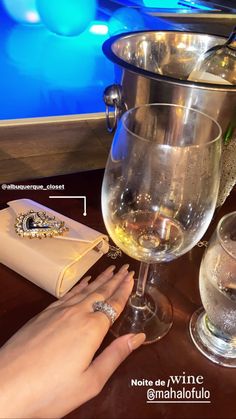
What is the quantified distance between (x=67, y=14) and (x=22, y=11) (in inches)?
19.1

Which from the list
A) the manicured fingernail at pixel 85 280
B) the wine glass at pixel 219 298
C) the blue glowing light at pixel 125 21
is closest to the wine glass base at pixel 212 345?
the wine glass at pixel 219 298

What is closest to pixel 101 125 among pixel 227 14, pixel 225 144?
pixel 225 144

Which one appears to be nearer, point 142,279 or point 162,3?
point 142,279

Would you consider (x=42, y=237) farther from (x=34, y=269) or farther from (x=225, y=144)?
(x=225, y=144)

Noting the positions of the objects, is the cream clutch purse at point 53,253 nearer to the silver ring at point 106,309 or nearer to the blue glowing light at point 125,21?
the silver ring at point 106,309

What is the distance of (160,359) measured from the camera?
0.35 m

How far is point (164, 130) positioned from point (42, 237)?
0.52 feet

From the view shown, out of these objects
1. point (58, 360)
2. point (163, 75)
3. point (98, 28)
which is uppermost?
point (163, 75)

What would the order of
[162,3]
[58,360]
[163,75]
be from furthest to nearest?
[162,3], [163,75], [58,360]

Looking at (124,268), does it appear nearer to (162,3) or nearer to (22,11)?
(162,3)

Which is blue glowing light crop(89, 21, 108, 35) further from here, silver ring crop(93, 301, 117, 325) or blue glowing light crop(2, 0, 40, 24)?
silver ring crop(93, 301, 117, 325)

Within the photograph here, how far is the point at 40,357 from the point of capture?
1.03 ft

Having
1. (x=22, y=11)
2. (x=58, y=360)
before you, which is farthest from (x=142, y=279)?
(x=22, y=11)

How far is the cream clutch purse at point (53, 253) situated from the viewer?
1.28 ft
